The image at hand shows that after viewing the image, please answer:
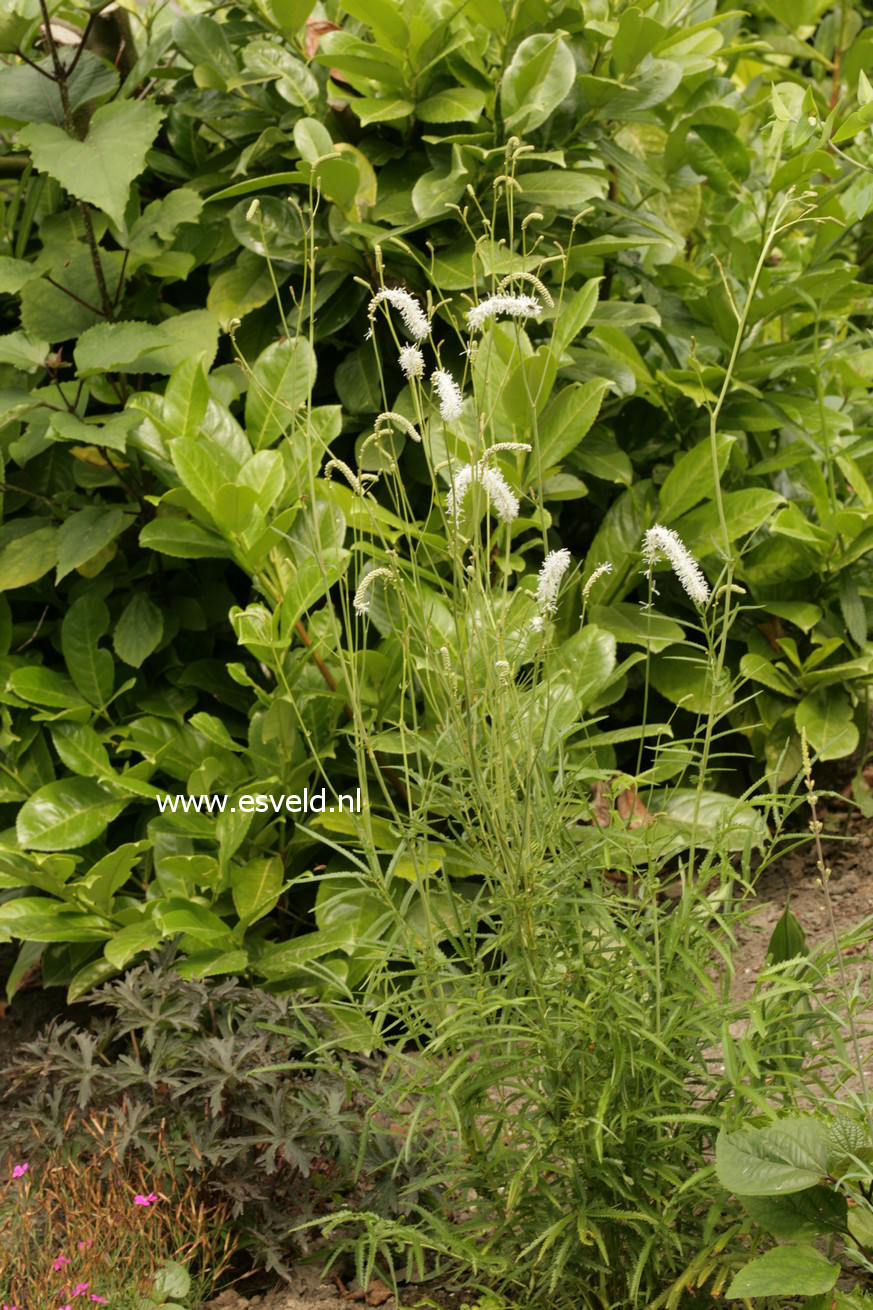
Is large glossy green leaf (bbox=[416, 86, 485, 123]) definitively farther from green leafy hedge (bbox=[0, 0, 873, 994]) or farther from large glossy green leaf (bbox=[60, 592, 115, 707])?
large glossy green leaf (bbox=[60, 592, 115, 707])

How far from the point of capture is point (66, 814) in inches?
100.0

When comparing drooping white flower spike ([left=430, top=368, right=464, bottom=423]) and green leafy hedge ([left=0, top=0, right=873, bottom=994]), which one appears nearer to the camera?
drooping white flower spike ([left=430, top=368, right=464, bottom=423])

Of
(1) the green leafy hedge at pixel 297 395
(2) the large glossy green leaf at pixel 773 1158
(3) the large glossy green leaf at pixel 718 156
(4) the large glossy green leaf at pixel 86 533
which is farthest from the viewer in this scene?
(3) the large glossy green leaf at pixel 718 156

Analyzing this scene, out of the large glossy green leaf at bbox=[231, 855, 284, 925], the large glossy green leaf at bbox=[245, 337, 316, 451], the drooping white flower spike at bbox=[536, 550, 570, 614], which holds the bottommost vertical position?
the large glossy green leaf at bbox=[231, 855, 284, 925]

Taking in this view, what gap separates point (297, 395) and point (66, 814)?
953mm

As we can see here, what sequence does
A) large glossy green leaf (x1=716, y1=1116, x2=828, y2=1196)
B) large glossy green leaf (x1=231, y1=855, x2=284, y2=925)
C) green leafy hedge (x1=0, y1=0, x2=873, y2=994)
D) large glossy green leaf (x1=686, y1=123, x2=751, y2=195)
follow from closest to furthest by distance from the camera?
large glossy green leaf (x1=716, y1=1116, x2=828, y2=1196)
large glossy green leaf (x1=231, y1=855, x2=284, y2=925)
green leafy hedge (x1=0, y1=0, x2=873, y2=994)
large glossy green leaf (x1=686, y1=123, x2=751, y2=195)

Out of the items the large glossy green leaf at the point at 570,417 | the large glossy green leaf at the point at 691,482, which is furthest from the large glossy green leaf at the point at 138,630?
the large glossy green leaf at the point at 691,482

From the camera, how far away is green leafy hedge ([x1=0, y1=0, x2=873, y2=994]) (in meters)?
→ 2.41

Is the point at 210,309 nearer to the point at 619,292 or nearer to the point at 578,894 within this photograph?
the point at 619,292

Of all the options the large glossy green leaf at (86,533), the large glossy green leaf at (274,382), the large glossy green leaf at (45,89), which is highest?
the large glossy green leaf at (45,89)

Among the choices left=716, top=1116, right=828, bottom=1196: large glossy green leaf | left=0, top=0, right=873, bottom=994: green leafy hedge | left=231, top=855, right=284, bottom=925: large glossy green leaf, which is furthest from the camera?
left=0, top=0, right=873, bottom=994: green leafy hedge

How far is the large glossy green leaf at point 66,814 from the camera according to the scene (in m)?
2.47

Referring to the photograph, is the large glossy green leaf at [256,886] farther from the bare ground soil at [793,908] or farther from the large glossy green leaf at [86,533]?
the large glossy green leaf at [86,533]

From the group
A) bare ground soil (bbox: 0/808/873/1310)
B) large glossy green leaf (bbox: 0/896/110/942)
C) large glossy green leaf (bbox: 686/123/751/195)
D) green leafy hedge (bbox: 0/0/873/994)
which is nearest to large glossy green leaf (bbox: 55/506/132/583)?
green leafy hedge (bbox: 0/0/873/994)
